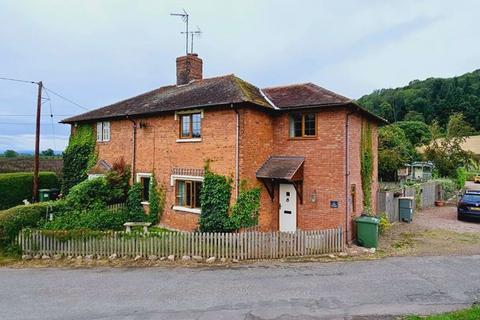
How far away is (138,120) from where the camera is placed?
60.1 feet

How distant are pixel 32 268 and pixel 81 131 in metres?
11.7

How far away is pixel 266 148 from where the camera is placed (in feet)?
50.6

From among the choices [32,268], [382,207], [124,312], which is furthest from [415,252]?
[32,268]

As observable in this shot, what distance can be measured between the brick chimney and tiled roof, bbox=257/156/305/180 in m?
8.65

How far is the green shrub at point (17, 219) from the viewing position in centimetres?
1338

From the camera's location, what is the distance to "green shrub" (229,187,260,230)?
13897 mm

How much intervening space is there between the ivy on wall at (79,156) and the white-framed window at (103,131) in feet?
1.99

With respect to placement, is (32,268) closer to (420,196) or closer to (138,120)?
(138,120)

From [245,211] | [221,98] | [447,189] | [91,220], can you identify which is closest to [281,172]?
[245,211]

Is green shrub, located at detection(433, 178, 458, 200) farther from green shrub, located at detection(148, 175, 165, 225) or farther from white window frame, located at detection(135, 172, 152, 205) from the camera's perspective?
white window frame, located at detection(135, 172, 152, 205)

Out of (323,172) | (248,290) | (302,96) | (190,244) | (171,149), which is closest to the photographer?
(248,290)

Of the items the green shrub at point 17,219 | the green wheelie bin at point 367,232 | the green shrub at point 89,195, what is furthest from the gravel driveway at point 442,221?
the green shrub at point 17,219

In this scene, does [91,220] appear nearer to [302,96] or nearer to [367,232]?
[302,96]

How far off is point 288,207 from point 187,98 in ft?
24.9
